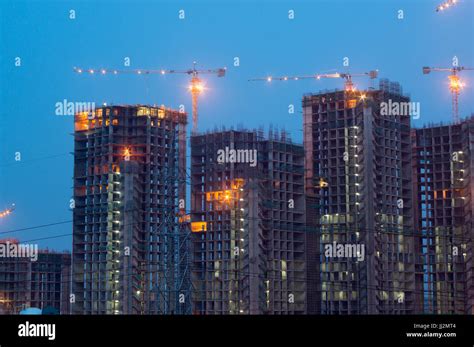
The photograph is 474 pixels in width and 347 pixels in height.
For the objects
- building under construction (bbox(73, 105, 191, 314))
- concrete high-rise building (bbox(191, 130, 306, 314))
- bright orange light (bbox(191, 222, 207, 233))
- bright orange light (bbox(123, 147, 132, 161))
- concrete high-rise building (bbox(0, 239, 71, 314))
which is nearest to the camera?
concrete high-rise building (bbox(191, 130, 306, 314))

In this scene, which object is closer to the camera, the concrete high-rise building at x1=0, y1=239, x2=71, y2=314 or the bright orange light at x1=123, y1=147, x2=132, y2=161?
the bright orange light at x1=123, y1=147, x2=132, y2=161

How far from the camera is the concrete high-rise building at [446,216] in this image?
Answer: 255 ft

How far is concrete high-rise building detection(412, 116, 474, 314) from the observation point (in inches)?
3066

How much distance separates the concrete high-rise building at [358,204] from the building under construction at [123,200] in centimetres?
1256

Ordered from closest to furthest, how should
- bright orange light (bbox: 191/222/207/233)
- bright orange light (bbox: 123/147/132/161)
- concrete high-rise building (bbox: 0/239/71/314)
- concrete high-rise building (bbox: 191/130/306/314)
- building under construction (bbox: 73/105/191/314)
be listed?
1. concrete high-rise building (bbox: 191/130/306/314)
2. bright orange light (bbox: 191/222/207/233)
3. building under construction (bbox: 73/105/191/314)
4. bright orange light (bbox: 123/147/132/161)
5. concrete high-rise building (bbox: 0/239/71/314)

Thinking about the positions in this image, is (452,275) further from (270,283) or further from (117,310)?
(117,310)

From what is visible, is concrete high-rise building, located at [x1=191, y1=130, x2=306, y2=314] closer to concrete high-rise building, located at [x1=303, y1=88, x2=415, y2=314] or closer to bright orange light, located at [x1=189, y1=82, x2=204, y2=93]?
concrete high-rise building, located at [x1=303, y1=88, x2=415, y2=314]

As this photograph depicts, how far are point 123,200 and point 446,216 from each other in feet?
94.9

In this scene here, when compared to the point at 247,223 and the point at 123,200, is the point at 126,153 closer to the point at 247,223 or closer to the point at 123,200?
the point at 123,200

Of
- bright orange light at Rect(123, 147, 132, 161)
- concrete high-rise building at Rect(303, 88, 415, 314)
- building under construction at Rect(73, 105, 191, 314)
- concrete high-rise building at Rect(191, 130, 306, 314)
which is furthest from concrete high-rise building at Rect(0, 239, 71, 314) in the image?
concrete high-rise building at Rect(303, 88, 415, 314)

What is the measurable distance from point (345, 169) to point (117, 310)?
23.4 metres

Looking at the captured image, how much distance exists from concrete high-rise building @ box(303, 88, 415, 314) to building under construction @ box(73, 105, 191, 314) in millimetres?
12562

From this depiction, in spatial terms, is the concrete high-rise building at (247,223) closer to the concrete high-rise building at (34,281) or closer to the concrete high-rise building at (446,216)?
the concrete high-rise building at (446,216)
